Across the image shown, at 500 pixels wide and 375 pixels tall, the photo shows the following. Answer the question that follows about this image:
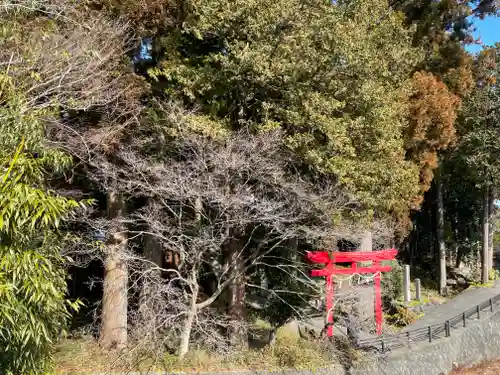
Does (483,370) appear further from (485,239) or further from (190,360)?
(190,360)

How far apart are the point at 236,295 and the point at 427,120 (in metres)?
7.42

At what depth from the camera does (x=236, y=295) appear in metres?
10.6

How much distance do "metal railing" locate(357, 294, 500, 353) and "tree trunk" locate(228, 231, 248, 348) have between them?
9.58 feet

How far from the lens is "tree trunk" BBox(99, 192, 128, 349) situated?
9.82 meters

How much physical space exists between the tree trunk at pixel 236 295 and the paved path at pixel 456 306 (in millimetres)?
6241

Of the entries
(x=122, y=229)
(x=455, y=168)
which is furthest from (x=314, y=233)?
(x=455, y=168)

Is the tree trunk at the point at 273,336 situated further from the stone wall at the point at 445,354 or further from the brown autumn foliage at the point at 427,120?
the brown autumn foliage at the point at 427,120

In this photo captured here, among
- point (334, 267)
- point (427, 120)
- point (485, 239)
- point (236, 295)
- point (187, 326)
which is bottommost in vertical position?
point (187, 326)

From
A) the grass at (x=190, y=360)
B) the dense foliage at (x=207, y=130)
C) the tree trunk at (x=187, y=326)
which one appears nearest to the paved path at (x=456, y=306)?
the grass at (x=190, y=360)

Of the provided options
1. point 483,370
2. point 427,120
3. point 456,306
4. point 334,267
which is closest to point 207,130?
point 334,267

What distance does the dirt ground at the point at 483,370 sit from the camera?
41.5 ft

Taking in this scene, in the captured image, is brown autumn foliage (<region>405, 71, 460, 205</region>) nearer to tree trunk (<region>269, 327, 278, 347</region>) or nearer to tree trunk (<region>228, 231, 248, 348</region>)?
tree trunk (<region>228, 231, 248, 348</region>)

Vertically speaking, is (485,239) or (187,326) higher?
(485,239)

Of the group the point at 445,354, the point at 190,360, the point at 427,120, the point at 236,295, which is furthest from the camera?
the point at 427,120
